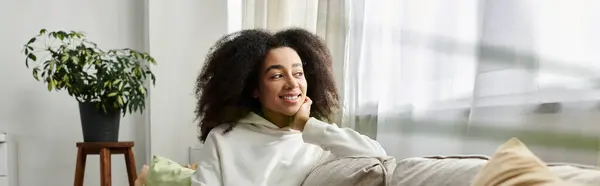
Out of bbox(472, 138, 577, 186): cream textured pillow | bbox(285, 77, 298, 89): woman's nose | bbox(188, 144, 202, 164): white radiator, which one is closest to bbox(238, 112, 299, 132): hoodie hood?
bbox(285, 77, 298, 89): woman's nose

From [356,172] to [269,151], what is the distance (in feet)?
1.19

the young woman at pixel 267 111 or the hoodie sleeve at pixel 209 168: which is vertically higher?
the young woman at pixel 267 111

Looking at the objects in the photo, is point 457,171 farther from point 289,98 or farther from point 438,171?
point 289,98

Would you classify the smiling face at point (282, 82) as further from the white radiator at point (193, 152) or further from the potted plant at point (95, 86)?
the white radiator at point (193, 152)

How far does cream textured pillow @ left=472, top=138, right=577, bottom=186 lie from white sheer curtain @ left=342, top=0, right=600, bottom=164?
416 mm

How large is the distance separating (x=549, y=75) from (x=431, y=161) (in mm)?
354

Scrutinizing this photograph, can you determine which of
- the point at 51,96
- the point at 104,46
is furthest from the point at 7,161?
the point at 104,46

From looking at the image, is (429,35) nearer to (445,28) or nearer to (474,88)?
(445,28)

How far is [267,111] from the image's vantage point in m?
1.85

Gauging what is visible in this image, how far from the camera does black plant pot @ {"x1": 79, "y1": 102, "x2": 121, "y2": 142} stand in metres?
2.90

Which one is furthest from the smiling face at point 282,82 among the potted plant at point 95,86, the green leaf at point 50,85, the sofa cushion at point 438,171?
the green leaf at point 50,85

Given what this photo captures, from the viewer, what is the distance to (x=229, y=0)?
3301mm

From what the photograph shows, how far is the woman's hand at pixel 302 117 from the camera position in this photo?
1797mm

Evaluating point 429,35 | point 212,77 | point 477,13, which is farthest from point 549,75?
point 212,77
